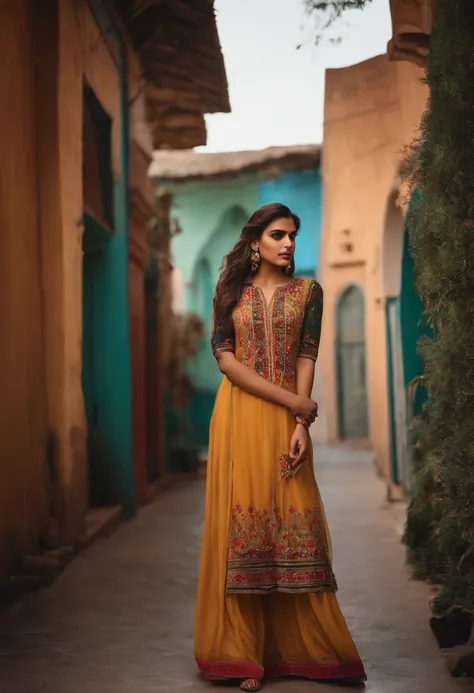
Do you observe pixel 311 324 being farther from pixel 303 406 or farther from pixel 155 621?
pixel 155 621

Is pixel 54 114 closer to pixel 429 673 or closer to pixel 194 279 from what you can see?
pixel 429 673

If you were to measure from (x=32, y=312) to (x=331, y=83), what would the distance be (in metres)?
5.67

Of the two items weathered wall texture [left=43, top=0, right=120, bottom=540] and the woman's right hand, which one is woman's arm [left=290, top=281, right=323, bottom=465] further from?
weathered wall texture [left=43, top=0, right=120, bottom=540]

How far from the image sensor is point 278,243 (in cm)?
345

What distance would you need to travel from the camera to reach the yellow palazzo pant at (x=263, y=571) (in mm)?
3279

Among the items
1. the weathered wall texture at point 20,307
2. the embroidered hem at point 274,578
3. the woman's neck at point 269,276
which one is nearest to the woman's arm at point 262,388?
the woman's neck at point 269,276

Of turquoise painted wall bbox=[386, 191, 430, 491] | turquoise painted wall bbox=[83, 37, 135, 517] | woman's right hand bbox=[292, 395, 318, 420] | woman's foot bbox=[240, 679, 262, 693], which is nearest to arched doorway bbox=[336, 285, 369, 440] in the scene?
turquoise painted wall bbox=[386, 191, 430, 491]

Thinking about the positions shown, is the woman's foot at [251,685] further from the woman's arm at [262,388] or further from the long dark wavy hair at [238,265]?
the long dark wavy hair at [238,265]

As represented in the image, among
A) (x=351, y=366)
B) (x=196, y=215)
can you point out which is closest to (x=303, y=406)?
(x=351, y=366)

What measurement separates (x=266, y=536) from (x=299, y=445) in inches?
15.2

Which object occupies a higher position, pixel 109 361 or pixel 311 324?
pixel 311 324

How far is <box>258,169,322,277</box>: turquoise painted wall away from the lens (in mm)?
16688

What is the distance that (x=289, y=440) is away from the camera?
3.38 metres

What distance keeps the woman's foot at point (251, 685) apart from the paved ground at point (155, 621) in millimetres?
91
